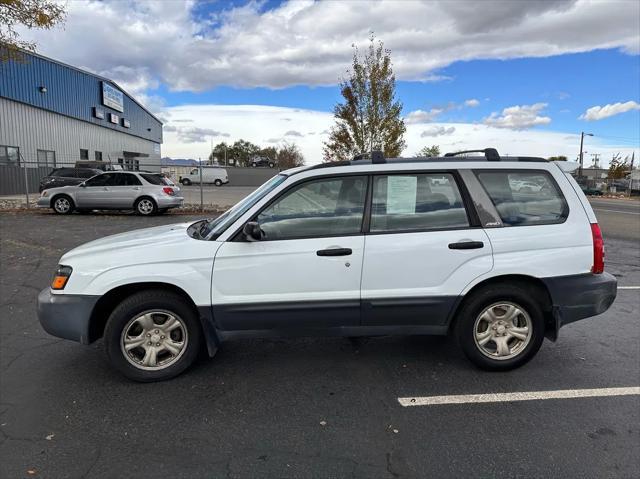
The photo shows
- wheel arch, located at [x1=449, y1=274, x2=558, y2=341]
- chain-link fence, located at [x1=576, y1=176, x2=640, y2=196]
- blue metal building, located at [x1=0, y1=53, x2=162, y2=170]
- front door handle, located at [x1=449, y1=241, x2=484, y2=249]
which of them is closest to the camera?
front door handle, located at [x1=449, y1=241, x2=484, y2=249]

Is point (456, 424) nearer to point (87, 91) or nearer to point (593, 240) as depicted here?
point (593, 240)

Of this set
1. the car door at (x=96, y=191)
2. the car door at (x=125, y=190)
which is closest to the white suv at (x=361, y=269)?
the car door at (x=125, y=190)

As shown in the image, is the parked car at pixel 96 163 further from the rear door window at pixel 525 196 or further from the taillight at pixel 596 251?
the taillight at pixel 596 251

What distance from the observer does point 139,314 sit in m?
3.49

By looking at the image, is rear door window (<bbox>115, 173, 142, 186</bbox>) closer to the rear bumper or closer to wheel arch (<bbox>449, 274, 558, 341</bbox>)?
wheel arch (<bbox>449, 274, 558, 341</bbox>)

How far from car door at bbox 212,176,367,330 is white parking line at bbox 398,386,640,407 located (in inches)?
29.4

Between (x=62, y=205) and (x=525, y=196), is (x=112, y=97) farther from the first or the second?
(x=525, y=196)

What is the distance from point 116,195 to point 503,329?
A: 47.4 feet

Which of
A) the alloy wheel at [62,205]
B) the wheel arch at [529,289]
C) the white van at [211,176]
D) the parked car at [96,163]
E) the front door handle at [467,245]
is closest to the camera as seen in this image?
the front door handle at [467,245]

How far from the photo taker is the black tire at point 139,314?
3.45 meters

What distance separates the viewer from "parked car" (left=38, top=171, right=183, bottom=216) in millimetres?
15328

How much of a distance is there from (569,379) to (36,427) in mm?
3918

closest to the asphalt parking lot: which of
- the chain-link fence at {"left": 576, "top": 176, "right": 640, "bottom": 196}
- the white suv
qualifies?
the white suv

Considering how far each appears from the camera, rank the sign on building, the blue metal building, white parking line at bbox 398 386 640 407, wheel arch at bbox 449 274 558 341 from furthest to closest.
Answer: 1. the sign on building
2. the blue metal building
3. wheel arch at bbox 449 274 558 341
4. white parking line at bbox 398 386 640 407
